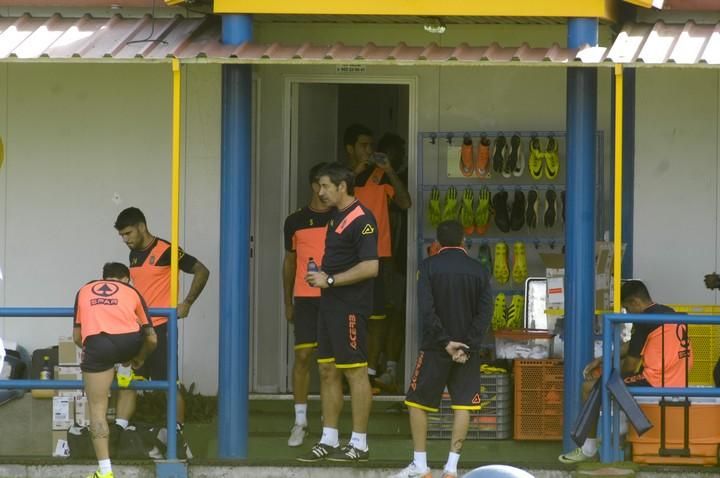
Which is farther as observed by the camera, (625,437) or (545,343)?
(545,343)

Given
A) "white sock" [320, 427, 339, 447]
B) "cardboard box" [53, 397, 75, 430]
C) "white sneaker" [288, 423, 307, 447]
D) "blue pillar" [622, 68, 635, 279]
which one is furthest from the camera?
"blue pillar" [622, 68, 635, 279]

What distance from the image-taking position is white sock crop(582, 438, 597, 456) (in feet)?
→ 35.9

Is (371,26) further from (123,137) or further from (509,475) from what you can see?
(509,475)

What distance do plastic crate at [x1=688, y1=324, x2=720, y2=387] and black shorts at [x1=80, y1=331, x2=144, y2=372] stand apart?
416 centimetres

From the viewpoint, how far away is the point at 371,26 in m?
13.0

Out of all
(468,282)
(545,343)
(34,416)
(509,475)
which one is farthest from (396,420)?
(509,475)

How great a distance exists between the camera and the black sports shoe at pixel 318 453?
1096 centimetres

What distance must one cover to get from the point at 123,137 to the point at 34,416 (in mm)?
2363

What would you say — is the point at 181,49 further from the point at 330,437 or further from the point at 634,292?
the point at 634,292

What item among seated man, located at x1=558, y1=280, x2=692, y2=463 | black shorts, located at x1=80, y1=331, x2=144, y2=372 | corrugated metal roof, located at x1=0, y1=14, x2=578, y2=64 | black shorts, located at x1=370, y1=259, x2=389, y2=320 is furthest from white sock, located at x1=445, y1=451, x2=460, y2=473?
corrugated metal roof, located at x1=0, y1=14, x2=578, y2=64

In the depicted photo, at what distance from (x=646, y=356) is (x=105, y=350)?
366 cm

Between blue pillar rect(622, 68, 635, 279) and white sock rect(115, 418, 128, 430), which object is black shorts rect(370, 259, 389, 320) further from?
white sock rect(115, 418, 128, 430)

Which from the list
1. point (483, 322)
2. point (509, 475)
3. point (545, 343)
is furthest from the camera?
point (545, 343)

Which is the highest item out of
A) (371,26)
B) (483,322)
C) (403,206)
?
(371,26)
